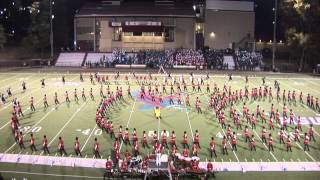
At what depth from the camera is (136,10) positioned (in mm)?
71375

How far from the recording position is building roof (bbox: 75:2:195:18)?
6969cm

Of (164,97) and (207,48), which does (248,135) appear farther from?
(207,48)

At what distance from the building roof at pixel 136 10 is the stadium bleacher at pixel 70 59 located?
6.66 metres

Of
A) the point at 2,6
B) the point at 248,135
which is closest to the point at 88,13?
the point at 2,6

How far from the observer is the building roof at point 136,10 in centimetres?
6969

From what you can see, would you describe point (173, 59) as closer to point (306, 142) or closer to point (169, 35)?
point (169, 35)

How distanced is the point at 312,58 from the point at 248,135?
43639 millimetres

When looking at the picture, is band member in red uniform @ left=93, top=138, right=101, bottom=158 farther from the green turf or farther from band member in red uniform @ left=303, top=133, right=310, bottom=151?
band member in red uniform @ left=303, top=133, right=310, bottom=151

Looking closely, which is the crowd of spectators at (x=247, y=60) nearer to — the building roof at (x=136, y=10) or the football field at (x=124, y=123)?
the building roof at (x=136, y=10)

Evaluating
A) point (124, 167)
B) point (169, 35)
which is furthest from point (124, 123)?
point (169, 35)

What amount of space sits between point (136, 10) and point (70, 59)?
41.1 feet

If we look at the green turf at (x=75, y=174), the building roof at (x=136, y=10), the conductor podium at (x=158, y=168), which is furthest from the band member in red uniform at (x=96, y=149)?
the building roof at (x=136, y=10)

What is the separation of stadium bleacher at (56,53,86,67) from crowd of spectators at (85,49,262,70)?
221 centimetres

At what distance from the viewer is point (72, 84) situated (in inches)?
1790
